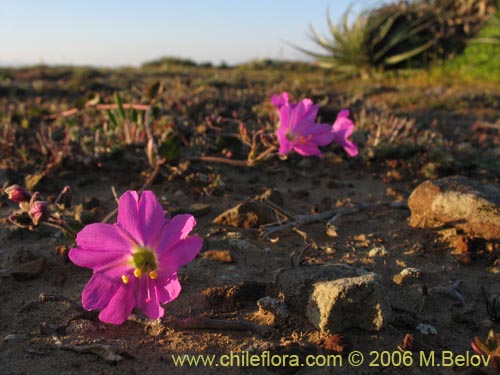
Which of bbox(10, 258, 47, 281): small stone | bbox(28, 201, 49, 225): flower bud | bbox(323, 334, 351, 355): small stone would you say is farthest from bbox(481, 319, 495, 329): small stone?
bbox(10, 258, 47, 281): small stone

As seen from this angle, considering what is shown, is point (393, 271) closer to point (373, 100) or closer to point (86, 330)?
point (86, 330)

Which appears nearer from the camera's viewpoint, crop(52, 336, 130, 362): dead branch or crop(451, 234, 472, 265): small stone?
crop(52, 336, 130, 362): dead branch

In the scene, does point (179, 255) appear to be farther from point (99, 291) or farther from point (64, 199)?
point (64, 199)

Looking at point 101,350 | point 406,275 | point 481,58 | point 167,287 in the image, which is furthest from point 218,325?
point 481,58

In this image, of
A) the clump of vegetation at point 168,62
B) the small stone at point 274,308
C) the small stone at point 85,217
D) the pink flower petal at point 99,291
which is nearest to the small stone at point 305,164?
the small stone at point 85,217

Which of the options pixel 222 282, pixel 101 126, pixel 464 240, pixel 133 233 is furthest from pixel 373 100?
pixel 133 233

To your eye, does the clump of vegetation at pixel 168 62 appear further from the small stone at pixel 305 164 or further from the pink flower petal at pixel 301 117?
the pink flower petal at pixel 301 117

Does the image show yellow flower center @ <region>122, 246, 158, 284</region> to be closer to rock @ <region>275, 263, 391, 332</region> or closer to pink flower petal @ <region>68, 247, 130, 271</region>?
pink flower petal @ <region>68, 247, 130, 271</region>

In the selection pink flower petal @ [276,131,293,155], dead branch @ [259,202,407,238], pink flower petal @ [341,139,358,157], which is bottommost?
dead branch @ [259,202,407,238]
